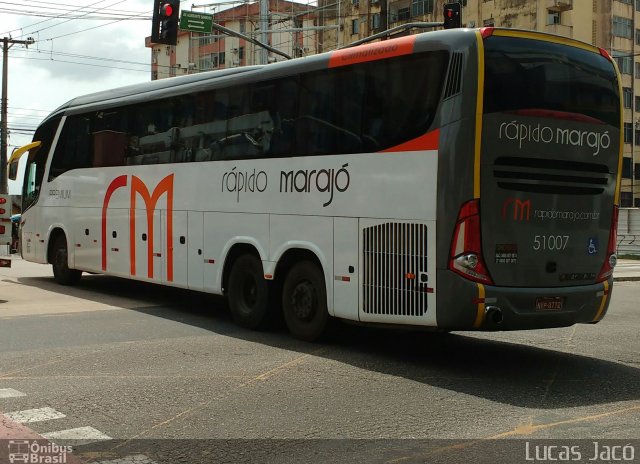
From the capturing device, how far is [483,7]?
58.6 metres

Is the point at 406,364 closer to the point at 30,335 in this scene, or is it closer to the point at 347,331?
the point at 347,331

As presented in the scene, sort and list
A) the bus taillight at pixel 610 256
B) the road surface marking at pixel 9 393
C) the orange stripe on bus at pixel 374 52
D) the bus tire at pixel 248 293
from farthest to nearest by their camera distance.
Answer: the bus tire at pixel 248 293
the bus taillight at pixel 610 256
the orange stripe on bus at pixel 374 52
the road surface marking at pixel 9 393

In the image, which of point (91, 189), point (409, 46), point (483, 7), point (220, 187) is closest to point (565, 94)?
point (409, 46)

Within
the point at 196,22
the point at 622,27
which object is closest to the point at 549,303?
the point at 196,22

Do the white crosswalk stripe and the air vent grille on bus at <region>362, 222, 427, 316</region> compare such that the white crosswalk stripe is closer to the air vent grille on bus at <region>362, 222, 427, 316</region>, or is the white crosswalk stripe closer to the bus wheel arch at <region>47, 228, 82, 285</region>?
the air vent grille on bus at <region>362, 222, 427, 316</region>

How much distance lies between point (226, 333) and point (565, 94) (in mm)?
5278

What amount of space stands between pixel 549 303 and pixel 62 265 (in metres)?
11.0

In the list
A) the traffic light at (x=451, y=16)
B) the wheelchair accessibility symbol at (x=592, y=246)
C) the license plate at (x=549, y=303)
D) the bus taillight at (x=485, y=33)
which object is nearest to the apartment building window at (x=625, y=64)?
the traffic light at (x=451, y=16)

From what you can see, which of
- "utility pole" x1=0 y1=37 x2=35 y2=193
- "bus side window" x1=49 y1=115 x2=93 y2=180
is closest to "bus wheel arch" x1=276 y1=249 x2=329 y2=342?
"bus side window" x1=49 y1=115 x2=93 y2=180

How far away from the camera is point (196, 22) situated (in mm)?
23250

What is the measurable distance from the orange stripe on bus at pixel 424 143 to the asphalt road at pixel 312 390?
2304mm

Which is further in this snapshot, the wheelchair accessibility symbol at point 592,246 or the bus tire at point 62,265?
the bus tire at point 62,265

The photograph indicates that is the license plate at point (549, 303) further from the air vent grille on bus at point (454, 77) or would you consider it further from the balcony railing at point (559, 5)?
the balcony railing at point (559, 5)

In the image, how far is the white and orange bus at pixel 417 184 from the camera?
8.38m
